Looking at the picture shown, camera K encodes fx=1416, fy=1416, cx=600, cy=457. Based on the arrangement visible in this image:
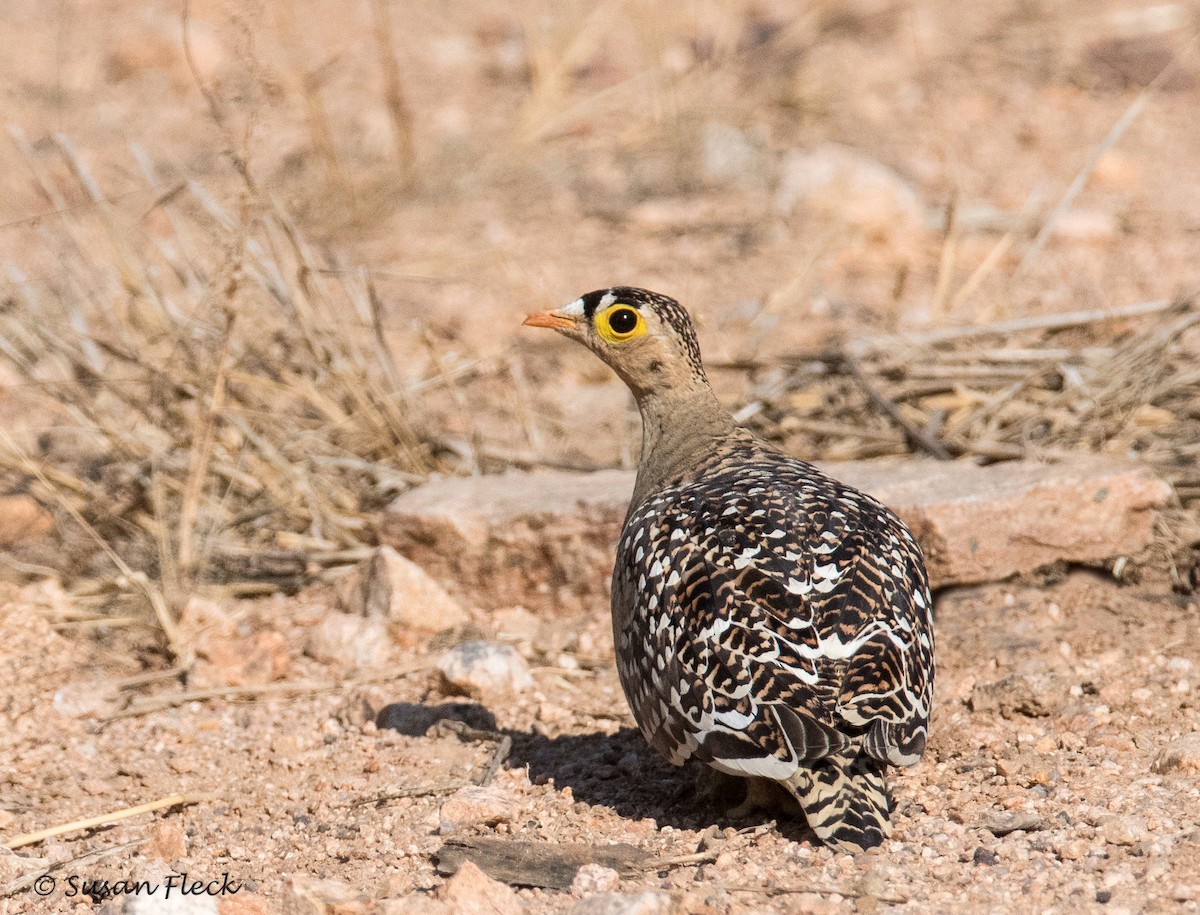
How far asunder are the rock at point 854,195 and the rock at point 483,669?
5.04 metres

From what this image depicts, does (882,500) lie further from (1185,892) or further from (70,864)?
(70,864)

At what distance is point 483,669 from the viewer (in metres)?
5.35

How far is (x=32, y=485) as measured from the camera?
6.74 meters

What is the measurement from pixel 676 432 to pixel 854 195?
5.22m

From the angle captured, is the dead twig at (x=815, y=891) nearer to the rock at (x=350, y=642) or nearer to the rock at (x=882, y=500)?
the rock at (x=882, y=500)

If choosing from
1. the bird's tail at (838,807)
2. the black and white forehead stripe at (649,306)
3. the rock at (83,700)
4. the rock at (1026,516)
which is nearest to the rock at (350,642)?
the rock at (83,700)

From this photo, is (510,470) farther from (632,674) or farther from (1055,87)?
(1055,87)

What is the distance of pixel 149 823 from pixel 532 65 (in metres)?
8.15

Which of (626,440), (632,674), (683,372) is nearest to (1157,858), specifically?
(632,674)

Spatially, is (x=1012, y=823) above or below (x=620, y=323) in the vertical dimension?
below

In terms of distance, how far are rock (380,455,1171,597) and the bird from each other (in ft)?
3.70

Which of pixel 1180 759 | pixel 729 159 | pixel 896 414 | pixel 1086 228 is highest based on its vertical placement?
pixel 729 159

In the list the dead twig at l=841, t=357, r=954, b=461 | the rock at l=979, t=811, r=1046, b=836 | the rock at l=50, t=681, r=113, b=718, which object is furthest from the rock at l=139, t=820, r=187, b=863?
the dead twig at l=841, t=357, r=954, b=461

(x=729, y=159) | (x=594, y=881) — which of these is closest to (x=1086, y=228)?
(x=729, y=159)
